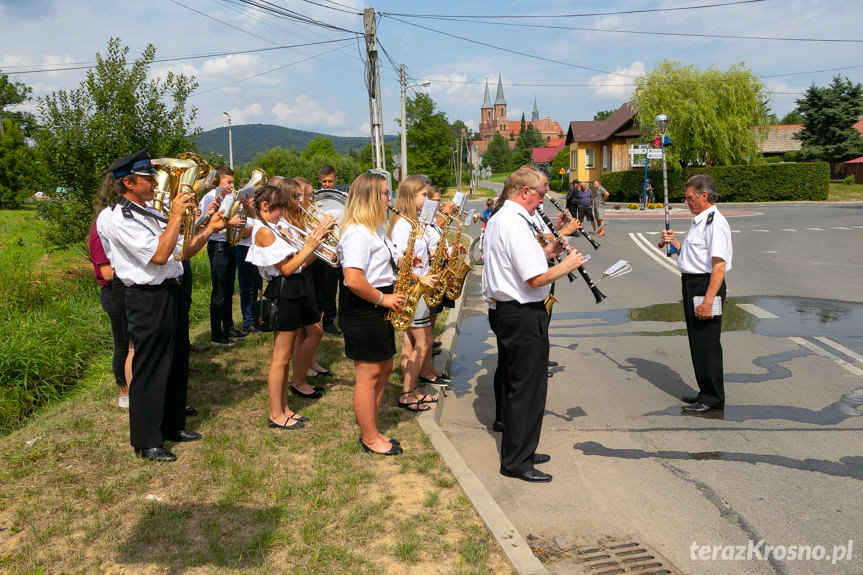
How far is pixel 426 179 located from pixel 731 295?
6865 millimetres

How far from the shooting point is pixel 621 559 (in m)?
3.48

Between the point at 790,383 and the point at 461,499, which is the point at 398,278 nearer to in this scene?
the point at 461,499

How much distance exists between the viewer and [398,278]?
186 inches

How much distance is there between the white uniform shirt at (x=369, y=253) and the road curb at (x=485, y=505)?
1.31m

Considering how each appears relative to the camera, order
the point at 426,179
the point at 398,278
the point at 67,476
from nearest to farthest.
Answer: the point at 67,476, the point at 398,278, the point at 426,179

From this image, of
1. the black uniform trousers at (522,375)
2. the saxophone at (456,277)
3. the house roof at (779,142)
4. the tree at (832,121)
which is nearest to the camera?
the black uniform trousers at (522,375)

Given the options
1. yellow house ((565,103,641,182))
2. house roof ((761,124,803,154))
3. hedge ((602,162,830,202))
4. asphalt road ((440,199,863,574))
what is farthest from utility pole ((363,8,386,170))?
house roof ((761,124,803,154))

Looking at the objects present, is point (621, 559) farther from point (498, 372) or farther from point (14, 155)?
point (14, 155)

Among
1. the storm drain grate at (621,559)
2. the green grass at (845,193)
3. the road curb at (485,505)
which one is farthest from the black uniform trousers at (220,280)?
the green grass at (845,193)

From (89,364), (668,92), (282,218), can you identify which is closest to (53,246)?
(89,364)

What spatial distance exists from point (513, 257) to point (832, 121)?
176 ft

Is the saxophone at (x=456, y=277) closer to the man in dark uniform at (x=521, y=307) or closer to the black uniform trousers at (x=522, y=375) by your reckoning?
the man in dark uniform at (x=521, y=307)

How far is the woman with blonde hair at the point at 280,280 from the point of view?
5.07m

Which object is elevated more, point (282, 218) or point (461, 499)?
point (282, 218)
